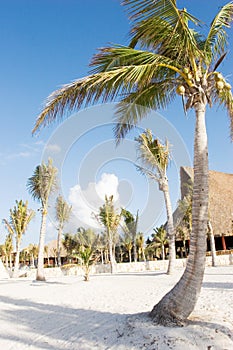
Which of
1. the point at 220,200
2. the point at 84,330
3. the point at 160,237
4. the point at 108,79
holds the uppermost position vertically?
the point at 220,200

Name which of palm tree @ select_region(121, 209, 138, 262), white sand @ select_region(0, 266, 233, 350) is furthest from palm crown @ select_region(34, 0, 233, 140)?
palm tree @ select_region(121, 209, 138, 262)

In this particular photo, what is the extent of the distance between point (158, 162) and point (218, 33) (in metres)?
9.43

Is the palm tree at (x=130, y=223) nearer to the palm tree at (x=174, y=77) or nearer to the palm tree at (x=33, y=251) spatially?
the palm tree at (x=33, y=251)

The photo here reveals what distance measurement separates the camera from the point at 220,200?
109 ft

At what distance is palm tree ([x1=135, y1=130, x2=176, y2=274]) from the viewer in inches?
576

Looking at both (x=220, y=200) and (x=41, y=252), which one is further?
(x=220, y=200)

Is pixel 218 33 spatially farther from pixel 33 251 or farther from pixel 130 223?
A: pixel 33 251

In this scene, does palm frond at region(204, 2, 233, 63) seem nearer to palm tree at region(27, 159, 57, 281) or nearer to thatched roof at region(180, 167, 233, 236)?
palm tree at region(27, 159, 57, 281)

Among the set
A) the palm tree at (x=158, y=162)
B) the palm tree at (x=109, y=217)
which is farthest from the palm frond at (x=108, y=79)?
the palm tree at (x=109, y=217)

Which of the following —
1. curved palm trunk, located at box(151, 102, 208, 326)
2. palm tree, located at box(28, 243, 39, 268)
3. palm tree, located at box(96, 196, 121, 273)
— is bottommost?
palm tree, located at box(28, 243, 39, 268)

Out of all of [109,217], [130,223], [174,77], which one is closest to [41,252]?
[109,217]

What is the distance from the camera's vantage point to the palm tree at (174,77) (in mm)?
4547

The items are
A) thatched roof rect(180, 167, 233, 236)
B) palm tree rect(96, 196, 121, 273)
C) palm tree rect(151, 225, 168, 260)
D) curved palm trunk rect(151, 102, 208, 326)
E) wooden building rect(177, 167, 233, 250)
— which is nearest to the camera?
curved palm trunk rect(151, 102, 208, 326)

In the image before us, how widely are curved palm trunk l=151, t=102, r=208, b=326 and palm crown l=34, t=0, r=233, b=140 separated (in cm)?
135
